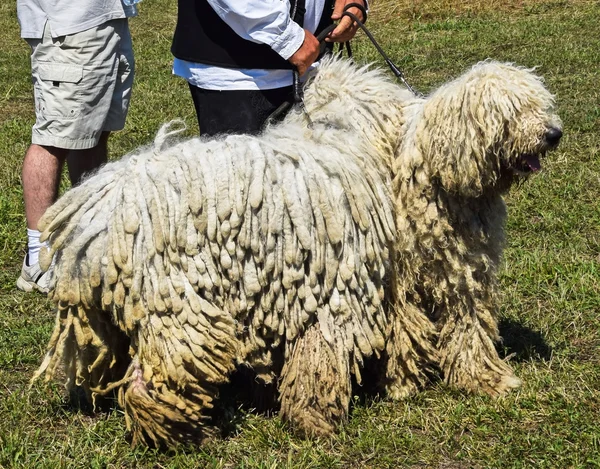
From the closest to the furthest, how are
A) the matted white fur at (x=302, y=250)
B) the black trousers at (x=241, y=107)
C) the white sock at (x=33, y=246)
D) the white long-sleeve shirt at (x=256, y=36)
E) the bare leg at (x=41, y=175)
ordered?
the matted white fur at (x=302, y=250)
the white long-sleeve shirt at (x=256, y=36)
the black trousers at (x=241, y=107)
the bare leg at (x=41, y=175)
the white sock at (x=33, y=246)

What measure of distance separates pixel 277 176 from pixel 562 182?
10.1 feet

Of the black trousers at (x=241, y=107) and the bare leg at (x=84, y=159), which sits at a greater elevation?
the black trousers at (x=241, y=107)

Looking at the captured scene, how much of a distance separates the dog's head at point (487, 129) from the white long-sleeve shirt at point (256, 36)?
62 centimetres

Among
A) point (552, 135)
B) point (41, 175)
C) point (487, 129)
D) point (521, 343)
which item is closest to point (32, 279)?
point (41, 175)

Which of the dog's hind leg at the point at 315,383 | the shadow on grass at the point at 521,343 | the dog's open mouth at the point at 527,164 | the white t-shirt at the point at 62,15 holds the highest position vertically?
the white t-shirt at the point at 62,15

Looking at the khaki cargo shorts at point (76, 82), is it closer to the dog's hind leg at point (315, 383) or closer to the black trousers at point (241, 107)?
the black trousers at point (241, 107)

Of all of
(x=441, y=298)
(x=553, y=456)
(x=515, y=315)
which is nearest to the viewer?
(x=553, y=456)

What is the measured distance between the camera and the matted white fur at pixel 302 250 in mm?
2959

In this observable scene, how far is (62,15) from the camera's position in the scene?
432 cm

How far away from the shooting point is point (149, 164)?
3.07 meters

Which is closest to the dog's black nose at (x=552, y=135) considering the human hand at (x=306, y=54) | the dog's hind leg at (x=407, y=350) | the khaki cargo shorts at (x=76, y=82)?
the dog's hind leg at (x=407, y=350)

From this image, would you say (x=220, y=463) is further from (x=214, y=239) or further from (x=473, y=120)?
(x=473, y=120)

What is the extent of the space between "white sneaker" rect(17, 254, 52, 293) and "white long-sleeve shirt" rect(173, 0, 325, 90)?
1.48 m

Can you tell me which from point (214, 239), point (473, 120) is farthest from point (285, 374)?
point (473, 120)
